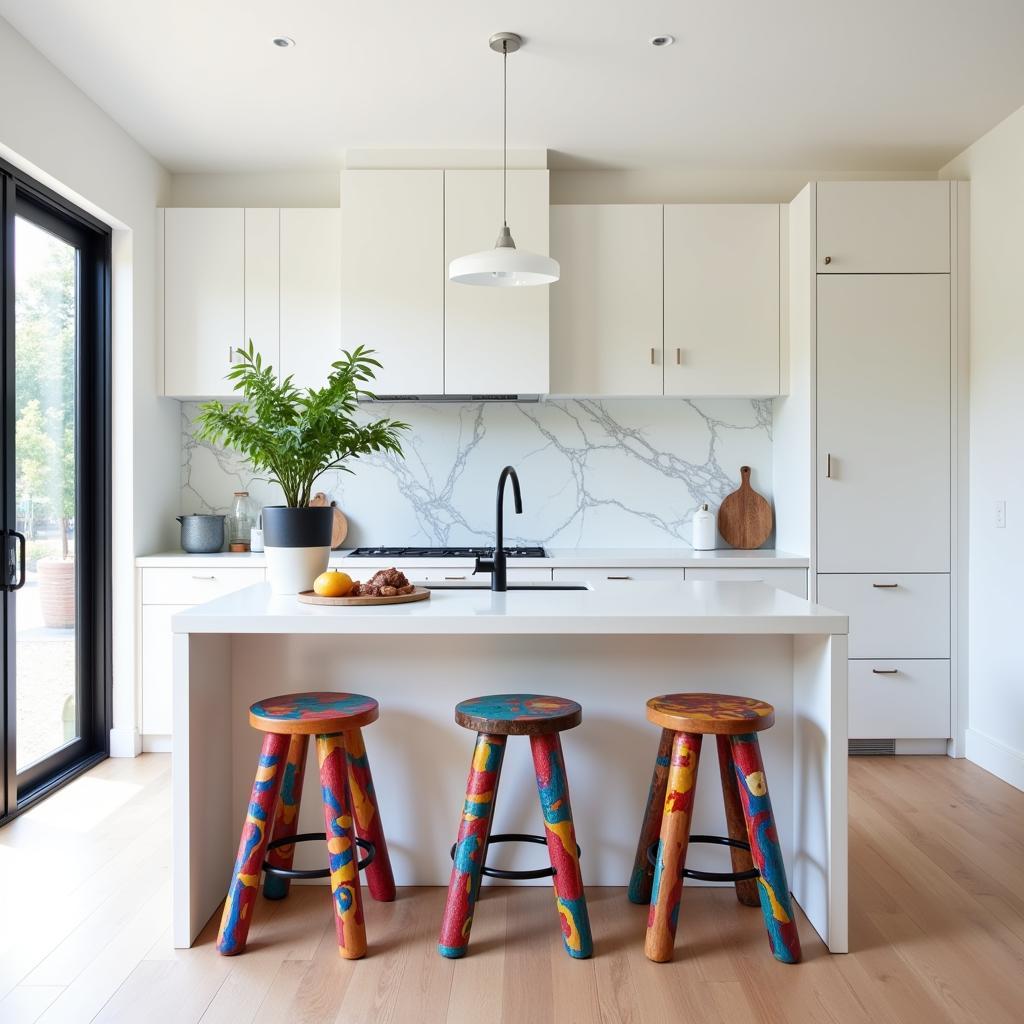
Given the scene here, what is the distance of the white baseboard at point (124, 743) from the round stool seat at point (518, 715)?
2231 mm

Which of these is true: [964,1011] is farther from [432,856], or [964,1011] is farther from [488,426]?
[488,426]

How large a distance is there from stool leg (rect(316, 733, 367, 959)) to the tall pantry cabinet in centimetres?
256

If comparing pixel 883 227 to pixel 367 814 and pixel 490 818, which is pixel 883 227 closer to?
pixel 490 818

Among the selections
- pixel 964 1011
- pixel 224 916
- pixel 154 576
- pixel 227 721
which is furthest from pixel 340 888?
pixel 154 576

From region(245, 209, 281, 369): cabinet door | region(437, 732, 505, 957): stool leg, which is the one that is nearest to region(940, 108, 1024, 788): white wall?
region(437, 732, 505, 957): stool leg

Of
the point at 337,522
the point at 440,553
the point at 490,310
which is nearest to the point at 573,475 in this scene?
the point at 440,553

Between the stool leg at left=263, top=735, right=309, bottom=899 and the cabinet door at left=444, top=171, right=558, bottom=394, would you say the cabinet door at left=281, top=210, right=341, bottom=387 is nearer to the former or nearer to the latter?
the cabinet door at left=444, top=171, right=558, bottom=394

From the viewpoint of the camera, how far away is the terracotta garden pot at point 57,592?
349 cm

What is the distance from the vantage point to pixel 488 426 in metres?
4.52

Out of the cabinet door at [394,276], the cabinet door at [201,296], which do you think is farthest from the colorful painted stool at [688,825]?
the cabinet door at [201,296]

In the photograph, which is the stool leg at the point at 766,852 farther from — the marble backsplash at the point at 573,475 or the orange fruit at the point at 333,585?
the marble backsplash at the point at 573,475

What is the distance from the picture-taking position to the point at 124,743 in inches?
156

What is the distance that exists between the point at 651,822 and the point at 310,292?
2878 millimetres

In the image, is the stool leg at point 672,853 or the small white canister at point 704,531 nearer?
the stool leg at point 672,853
